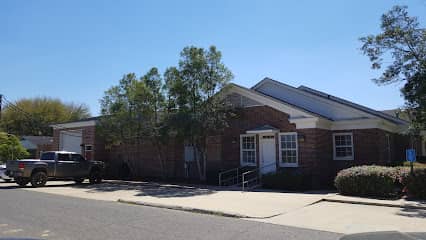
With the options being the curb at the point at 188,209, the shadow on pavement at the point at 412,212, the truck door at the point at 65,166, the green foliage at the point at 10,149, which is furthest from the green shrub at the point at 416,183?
the green foliage at the point at 10,149

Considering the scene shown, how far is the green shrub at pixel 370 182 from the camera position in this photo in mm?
15250

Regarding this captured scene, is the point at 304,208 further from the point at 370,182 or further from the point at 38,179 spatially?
the point at 38,179

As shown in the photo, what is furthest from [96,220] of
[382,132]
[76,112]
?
[76,112]

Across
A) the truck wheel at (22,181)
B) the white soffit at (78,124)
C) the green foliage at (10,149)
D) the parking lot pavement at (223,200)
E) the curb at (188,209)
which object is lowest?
the curb at (188,209)

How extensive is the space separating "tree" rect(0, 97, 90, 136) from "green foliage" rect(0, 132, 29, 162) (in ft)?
78.0

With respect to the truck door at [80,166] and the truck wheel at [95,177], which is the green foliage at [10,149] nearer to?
the truck wheel at [95,177]

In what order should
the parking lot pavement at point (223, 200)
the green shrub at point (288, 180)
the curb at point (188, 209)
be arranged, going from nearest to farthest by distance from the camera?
1. the curb at point (188, 209)
2. the parking lot pavement at point (223, 200)
3. the green shrub at point (288, 180)

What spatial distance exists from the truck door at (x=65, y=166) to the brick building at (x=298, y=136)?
22.9 feet

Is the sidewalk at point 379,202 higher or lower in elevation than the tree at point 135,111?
lower

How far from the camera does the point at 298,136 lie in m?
21.2

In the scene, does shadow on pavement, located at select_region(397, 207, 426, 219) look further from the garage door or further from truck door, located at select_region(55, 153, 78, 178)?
the garage door

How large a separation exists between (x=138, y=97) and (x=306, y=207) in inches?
554

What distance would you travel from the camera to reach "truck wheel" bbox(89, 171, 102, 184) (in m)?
25.5

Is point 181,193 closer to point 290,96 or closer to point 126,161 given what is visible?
point 290,96
